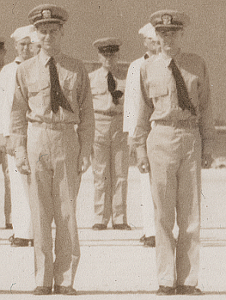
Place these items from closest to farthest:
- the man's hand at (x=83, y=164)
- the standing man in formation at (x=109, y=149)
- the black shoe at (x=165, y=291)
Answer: the black shoe at (x=165, y=291)
the man's hand at (x=83, y=164)
the standing man in formation at (x=109, y=149)

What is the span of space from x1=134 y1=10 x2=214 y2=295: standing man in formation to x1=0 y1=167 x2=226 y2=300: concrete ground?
238mm

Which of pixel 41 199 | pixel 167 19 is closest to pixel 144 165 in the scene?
pixel 41 199

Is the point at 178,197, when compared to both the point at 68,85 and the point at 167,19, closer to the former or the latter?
the point at 68,85

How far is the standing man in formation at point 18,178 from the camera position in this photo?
9414 millimetres

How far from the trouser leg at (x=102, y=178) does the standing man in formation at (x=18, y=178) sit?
1.67 meters

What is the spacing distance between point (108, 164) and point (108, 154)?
0.11 metres

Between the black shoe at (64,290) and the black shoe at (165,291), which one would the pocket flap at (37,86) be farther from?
the black shoe at (165,291)

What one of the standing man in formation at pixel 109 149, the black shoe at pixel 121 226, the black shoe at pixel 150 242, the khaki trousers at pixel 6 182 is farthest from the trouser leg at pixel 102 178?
the black shoe at pixel 150 242

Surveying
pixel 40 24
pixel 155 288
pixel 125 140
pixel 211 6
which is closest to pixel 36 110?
pixel 40 24

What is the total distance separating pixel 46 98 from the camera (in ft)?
22.8

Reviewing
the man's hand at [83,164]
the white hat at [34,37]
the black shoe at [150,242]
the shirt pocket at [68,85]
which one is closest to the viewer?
the shirt pocket at [68,85]

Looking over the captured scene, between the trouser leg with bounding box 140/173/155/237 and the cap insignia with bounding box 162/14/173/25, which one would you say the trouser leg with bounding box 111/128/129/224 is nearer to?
the trouser leg with bounding box 140/173/155/237

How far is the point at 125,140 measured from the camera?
11.1 meters

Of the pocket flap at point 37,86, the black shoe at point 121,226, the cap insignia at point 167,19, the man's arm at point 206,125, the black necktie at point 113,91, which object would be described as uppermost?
the cap insignia at point 167,19
